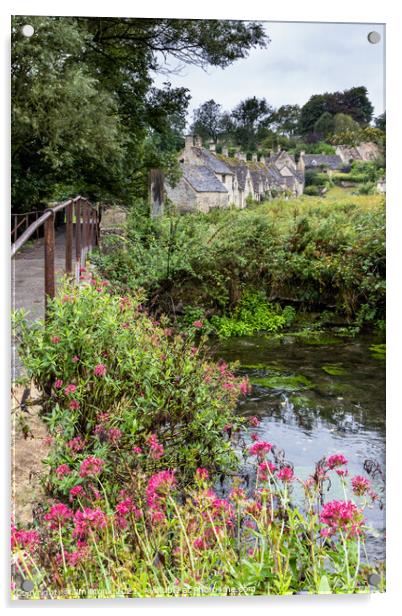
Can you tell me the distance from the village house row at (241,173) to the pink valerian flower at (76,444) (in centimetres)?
160

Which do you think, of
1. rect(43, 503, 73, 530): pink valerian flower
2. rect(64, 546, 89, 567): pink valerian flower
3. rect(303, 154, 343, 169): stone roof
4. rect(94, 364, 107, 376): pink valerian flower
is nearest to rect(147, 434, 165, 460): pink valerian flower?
rect(94, 364, 107, 376): pink valerian flower

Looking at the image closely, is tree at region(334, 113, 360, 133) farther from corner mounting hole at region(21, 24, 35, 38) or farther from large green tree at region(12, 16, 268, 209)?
corner mounting hole at region(21, 24, 35, 38)

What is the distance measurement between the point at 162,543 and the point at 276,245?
2.18m

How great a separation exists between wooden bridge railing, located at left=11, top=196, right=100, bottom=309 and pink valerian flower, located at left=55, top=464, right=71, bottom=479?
1.02m

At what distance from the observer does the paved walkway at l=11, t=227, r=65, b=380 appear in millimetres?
3674

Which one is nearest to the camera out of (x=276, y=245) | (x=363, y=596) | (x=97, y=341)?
(x=363, y=596)

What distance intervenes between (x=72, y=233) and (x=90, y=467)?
1.51 metres

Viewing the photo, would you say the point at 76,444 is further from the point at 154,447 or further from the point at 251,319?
the point at 251,319

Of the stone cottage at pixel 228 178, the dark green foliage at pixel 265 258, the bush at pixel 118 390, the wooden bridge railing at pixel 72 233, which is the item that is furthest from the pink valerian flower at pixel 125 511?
the stone cottage at pixel 228 178

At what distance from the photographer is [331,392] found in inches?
167

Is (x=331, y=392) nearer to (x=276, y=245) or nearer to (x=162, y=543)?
(x=276, y=245)

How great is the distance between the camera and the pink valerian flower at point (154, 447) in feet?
11.4

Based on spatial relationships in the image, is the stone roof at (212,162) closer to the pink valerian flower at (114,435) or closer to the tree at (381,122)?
the tree at (381,122)
